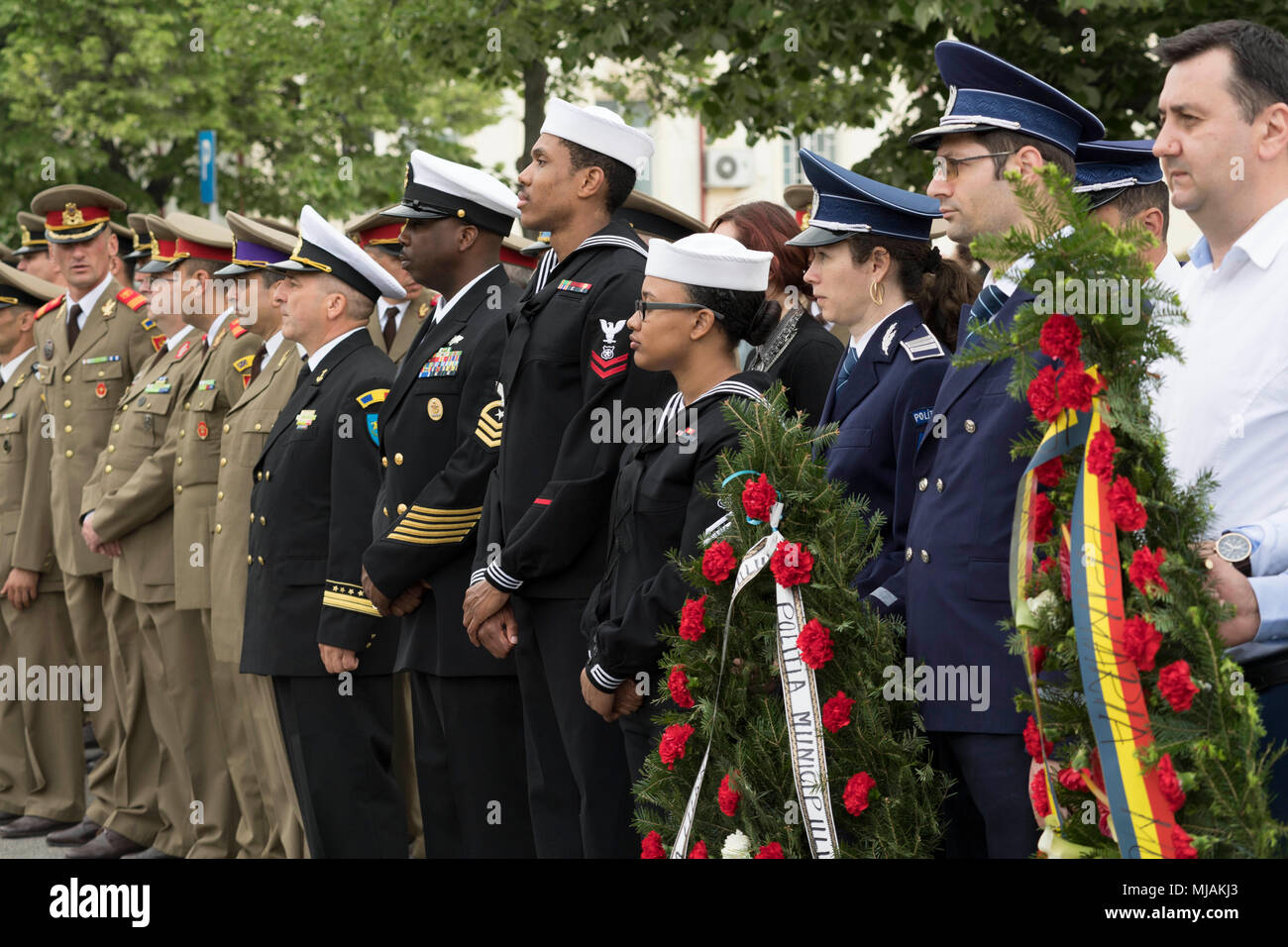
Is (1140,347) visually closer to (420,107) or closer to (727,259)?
(727,259)

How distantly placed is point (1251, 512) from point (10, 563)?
7.53 m

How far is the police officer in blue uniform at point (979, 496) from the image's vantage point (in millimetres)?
3707

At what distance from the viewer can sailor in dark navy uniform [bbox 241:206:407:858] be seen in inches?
242

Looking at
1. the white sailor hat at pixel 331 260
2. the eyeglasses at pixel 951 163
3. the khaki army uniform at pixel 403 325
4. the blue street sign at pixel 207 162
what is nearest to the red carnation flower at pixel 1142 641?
the eyeglasses at pixel 951 163

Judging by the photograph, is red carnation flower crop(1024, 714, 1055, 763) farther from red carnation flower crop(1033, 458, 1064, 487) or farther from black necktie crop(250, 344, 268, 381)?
black necktie crop(250, 344, 268, 381)

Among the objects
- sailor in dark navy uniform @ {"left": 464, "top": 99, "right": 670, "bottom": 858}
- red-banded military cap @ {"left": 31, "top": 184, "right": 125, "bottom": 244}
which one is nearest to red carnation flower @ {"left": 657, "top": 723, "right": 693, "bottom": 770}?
sailor in dark navy uniform @ {"left": 464, "top": 99, "right": 670, "bottom": 858}

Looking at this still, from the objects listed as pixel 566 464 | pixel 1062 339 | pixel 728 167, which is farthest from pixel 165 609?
pixel 728 167

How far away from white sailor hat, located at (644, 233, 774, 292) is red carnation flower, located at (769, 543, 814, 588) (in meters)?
1.09

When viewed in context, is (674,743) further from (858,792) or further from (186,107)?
Result: (186,107)

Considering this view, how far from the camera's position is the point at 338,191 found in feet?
72.9

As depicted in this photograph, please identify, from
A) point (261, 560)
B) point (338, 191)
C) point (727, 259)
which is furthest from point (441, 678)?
point (338, 191)

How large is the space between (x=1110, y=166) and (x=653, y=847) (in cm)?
214

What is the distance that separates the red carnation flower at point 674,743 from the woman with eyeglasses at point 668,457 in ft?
1.15

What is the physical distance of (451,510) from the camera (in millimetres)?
5586
